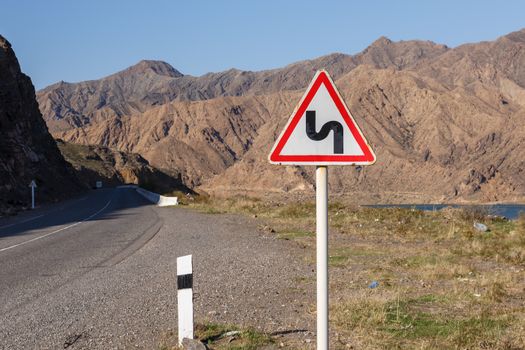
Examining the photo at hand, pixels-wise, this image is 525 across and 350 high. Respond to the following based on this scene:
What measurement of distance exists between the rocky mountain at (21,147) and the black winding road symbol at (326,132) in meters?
34.6

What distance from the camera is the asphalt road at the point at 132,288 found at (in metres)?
7.39

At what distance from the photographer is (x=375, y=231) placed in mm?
20781

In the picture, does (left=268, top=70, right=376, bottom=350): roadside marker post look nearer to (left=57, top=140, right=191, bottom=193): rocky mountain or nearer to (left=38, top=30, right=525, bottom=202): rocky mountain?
(left=38, top=30, right=525, bottom=202): rocky mountain

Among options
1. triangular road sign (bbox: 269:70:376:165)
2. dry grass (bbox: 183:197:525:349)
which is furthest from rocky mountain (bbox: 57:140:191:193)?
triangular road sign (bbox: 269:70:376:165)

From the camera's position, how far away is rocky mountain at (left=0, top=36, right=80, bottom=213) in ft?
143

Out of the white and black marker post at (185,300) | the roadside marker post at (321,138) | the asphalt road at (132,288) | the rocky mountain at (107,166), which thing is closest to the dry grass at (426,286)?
the asphalt road at (132,288)

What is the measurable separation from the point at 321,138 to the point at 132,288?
645 centimetres

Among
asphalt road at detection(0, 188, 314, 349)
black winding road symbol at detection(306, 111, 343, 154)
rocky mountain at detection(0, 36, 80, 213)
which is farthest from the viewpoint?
rocky mountain at detection(0, 36, 80, 213)

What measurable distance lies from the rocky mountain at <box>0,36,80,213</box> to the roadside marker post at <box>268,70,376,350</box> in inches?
1358

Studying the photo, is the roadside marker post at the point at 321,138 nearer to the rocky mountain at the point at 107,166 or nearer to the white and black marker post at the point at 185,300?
the white and black marker post at the point at 185,300

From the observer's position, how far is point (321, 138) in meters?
4.77

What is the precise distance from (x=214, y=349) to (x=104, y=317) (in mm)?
2196

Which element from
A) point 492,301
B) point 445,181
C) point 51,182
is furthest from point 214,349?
point 445,181

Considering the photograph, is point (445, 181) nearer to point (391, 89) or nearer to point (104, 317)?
point (391, 89)
